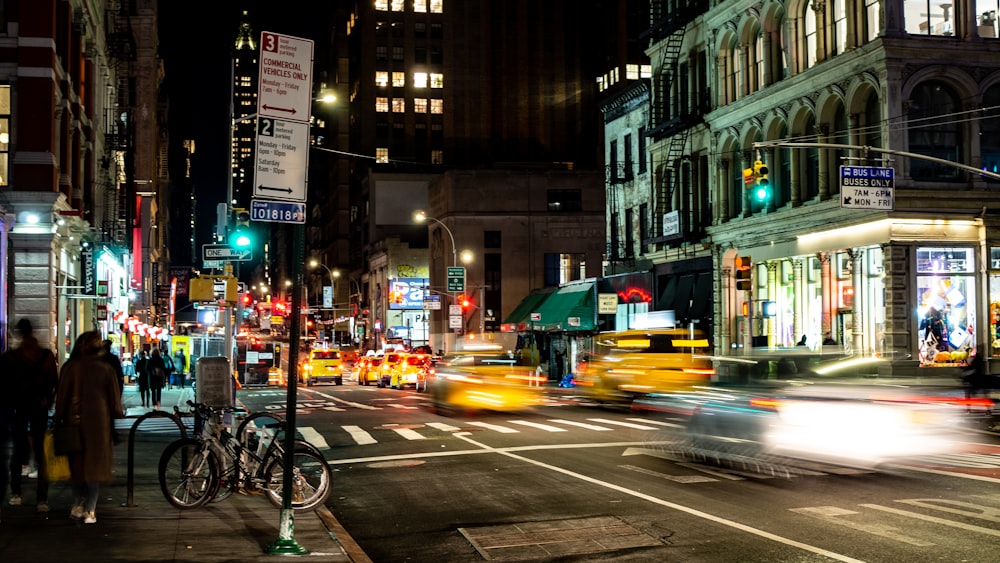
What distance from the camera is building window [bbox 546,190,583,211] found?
274 feet

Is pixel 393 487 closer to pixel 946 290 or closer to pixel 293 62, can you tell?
pixel 293 62

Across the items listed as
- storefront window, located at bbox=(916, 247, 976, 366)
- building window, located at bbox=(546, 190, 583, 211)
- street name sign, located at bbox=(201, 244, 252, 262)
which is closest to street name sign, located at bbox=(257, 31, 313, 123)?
street name sign, located at bbox=(201, 244, 252, 262)

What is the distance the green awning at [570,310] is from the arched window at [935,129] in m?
24.4

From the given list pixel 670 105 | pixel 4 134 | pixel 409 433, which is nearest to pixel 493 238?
pixel 670 105

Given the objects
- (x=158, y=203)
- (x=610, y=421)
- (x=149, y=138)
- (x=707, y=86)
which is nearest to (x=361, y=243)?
(x=158, y=203)

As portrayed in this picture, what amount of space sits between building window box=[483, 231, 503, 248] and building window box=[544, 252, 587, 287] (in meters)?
3.90

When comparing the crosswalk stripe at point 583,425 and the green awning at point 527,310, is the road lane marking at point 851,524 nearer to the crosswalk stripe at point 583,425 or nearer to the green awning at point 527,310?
the crosswalk stripe at point 583,425

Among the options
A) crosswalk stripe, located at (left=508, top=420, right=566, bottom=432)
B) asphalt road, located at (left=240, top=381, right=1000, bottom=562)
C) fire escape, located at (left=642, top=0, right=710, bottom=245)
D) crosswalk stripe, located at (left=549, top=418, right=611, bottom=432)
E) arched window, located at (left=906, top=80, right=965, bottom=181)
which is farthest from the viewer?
fire escape, located at (left=642, top=0, right=710, bottom=245)

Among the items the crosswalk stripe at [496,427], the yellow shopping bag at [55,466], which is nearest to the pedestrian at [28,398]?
the yellow shopping bag at [55,466]

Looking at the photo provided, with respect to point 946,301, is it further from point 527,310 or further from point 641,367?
point 527,310

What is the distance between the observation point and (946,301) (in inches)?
1375

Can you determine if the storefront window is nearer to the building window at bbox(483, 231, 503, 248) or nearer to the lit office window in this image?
the lit office window

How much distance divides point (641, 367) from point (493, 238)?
53.8 m

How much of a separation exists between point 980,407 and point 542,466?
9106 mm
